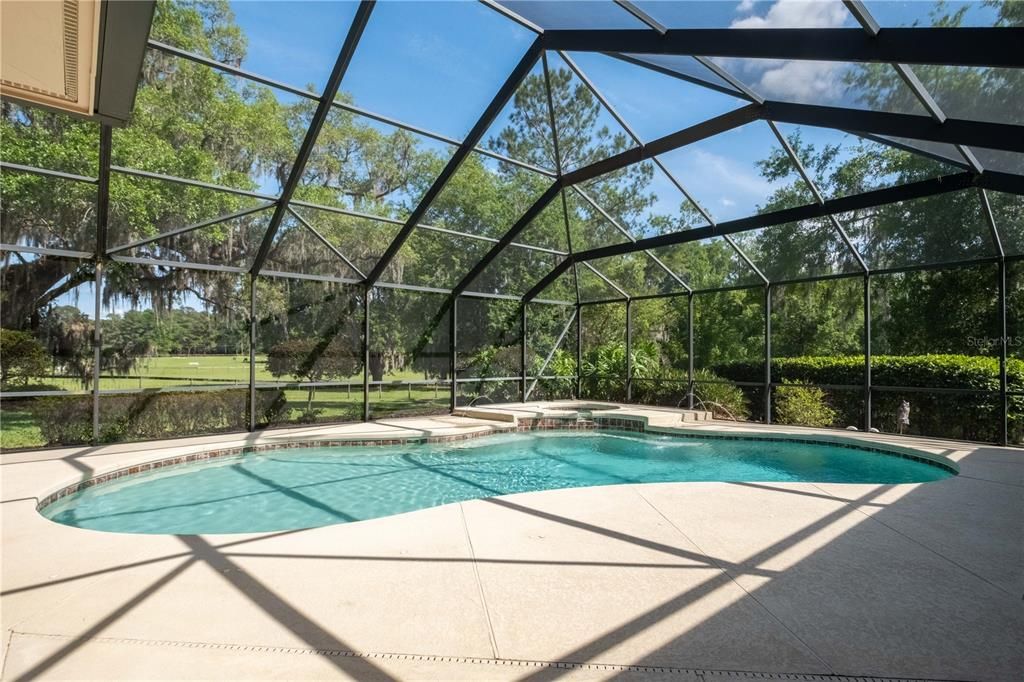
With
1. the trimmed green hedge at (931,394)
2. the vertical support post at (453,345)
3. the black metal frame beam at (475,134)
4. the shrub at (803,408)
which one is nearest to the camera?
the black metal frame beam at (475,134)

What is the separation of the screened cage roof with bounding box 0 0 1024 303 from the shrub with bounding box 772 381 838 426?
253 cm

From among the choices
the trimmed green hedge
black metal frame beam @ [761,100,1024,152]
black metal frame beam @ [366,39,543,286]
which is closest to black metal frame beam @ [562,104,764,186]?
black metal frame beam @ [761,100,1024,152]

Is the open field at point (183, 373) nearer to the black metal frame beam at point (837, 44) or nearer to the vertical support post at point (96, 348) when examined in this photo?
the vertical support post at point (96, 348)

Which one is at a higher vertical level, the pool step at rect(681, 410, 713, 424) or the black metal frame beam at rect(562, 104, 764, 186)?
the black metal frame beam at rect(562, 104, 764, 186)

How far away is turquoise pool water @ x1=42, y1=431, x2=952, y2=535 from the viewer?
5.26m

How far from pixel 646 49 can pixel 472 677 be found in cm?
547

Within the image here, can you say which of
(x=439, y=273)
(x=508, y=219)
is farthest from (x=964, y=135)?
(x=439, y=273)

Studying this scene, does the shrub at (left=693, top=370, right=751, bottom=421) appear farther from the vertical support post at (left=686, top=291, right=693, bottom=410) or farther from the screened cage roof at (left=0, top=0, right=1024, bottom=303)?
the screened cage roof at (left=0, top=0, right=1024, bottom=303)

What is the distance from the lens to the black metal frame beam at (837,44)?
3.27 m

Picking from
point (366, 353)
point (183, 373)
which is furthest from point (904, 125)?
point (183, 373)

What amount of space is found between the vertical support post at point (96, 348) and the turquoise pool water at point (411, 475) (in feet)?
5.59

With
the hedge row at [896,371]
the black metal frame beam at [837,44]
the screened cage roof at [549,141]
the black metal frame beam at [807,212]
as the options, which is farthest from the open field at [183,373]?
the hedge row at [896,371]

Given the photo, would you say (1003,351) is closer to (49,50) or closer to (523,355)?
(523,355)

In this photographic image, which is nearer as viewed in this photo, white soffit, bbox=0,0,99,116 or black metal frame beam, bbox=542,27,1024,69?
white soffit, bbox=0,0,99,116
